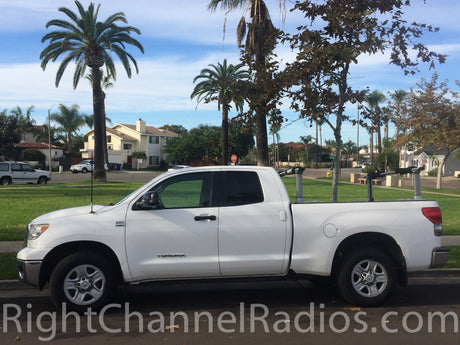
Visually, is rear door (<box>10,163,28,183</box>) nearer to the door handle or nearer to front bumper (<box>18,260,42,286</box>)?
front bumper (<box>18,260,42,286</box>)

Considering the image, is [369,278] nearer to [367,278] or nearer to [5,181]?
[367,278]

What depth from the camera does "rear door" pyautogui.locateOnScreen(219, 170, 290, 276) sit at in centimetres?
579

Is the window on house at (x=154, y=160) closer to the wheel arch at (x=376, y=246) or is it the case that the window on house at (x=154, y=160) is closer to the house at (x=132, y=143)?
the house at (x=132, y=143)

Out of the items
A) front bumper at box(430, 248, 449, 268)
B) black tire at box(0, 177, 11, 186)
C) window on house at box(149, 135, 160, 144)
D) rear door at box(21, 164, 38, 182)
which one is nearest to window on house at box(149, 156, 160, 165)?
window on house at box(149, 135, 160, 144)

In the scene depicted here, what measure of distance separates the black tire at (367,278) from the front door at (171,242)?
166 cm

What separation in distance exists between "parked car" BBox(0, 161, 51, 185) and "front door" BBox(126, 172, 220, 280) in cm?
3023

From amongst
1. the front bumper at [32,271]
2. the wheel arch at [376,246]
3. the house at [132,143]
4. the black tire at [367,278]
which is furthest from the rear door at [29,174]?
the house at [132,143]

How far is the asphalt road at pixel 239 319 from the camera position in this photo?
4953 millimetres

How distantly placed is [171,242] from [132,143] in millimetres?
79278

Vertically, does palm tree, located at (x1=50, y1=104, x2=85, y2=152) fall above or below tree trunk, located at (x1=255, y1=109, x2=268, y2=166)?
above

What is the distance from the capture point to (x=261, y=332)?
5.11 metres

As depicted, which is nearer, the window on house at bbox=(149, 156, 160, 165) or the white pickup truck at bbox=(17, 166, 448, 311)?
the white pickup truck at bbox=(17, 166, 448, 311)

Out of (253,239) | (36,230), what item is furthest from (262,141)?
(36,230)

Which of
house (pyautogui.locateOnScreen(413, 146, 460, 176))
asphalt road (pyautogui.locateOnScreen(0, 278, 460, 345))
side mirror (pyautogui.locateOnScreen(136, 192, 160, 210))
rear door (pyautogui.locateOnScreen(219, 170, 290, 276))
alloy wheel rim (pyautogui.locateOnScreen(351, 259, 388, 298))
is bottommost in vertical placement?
asphalt road (pyautogui.locateOnScreen(0, 278, 460, 345))
